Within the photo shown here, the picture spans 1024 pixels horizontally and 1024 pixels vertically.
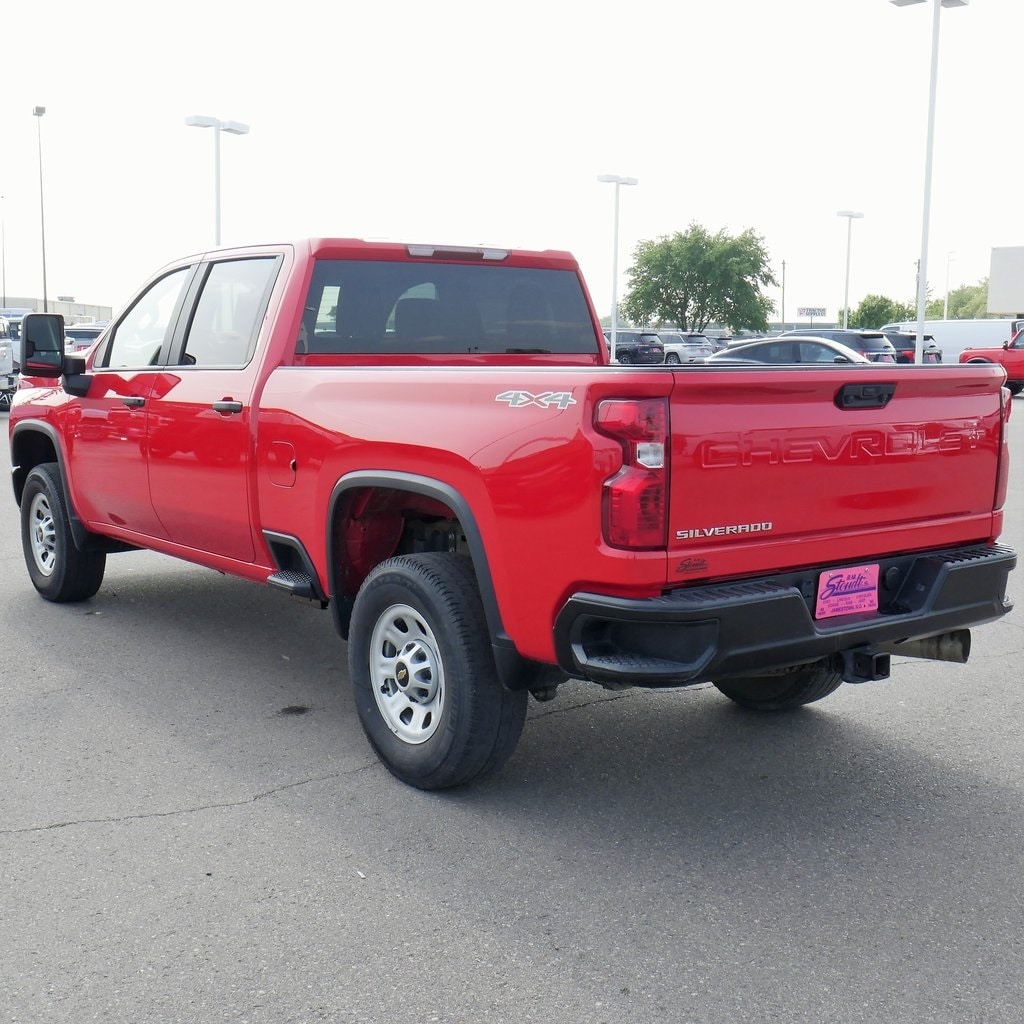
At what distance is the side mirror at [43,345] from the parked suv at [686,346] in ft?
116

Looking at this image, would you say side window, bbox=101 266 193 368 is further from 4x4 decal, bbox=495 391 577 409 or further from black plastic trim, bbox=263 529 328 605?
4x4 decal, bbox=495 391 577 409

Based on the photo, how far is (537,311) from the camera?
19.5 ft

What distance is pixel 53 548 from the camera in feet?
23.8

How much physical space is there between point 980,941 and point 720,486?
1.41m

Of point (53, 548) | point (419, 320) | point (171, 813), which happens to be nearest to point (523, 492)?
point (171, 813)

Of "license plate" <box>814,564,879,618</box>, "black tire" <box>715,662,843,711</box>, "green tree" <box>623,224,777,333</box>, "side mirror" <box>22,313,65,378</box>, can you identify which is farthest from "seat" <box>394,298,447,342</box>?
"green tree" <box>623,224,777,333</box>

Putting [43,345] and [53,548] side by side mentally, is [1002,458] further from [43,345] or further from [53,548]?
[53,548]

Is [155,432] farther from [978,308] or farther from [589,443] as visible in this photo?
[978,308]

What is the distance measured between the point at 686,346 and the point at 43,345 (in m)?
38.9

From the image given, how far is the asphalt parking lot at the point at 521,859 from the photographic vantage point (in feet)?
9.94

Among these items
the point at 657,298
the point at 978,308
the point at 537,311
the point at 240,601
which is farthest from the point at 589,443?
the point at 978,308

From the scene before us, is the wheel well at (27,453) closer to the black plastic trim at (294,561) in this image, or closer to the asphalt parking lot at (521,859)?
the asphalt parking lot at (521,859)

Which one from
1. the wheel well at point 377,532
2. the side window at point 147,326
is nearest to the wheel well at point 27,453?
the side window at point 147,326

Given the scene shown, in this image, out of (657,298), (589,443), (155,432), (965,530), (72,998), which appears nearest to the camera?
(72,998)
